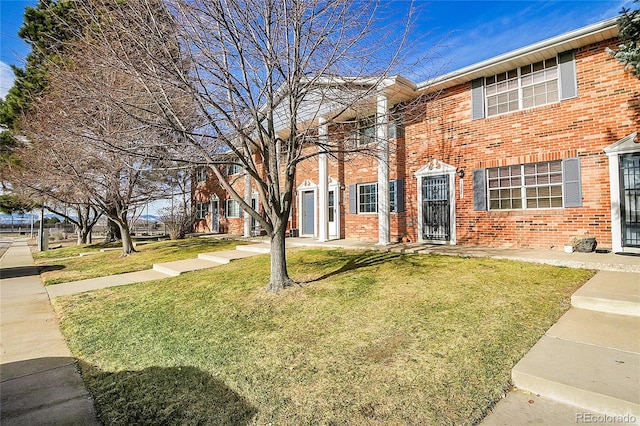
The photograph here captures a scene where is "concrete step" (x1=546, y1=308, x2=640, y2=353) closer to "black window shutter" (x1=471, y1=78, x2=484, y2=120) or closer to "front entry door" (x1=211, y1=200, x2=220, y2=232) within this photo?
"black window shutter" (x1=471, y1=78, x2=484, y2=120)

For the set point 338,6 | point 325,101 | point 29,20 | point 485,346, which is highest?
point 29,20

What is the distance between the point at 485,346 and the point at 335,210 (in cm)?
986

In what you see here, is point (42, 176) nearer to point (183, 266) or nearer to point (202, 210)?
point (183, 266)

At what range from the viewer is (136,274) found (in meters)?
9.15

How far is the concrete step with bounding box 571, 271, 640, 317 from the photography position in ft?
13.6

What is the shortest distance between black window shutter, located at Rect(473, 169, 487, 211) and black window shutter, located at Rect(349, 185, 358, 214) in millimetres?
4404

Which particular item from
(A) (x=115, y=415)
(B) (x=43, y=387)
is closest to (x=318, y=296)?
(A) (x=115, y=415)

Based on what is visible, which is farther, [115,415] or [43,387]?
[43,387]

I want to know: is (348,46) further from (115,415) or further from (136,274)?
(136,274)

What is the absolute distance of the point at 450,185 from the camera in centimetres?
1014

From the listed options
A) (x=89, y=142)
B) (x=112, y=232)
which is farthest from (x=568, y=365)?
(x=112, y=232)

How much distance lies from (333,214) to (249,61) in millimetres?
8639

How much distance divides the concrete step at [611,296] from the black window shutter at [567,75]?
16.6 feet

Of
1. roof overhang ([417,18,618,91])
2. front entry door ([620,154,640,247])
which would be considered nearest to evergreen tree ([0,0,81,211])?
roof overhang ([417,18,618,91])
